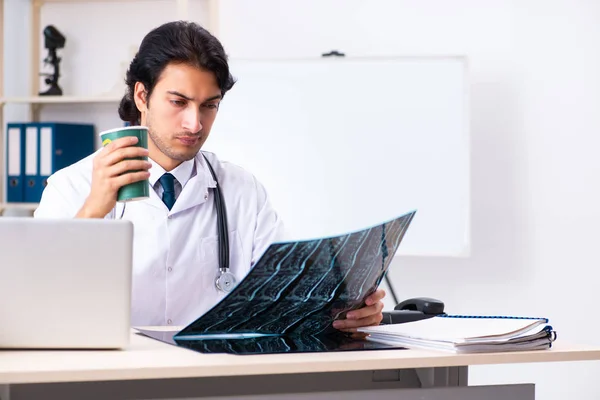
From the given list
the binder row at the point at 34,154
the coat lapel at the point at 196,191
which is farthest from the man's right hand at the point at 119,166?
the binder row at the point at 34,154

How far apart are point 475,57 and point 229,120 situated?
3.35 feet

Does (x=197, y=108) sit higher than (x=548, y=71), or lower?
lower

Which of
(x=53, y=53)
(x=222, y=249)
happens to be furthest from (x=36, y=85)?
(x=222, y=249)

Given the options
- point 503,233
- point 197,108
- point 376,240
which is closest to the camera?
point 376,240

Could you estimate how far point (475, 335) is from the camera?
3.80ft

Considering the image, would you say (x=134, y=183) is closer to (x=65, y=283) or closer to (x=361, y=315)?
(x=65, y=283)

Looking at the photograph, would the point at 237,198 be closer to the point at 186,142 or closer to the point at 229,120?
the point at 186,142

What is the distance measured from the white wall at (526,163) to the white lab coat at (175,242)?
1.49 meters

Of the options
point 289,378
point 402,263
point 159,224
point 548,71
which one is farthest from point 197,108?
point 548,71

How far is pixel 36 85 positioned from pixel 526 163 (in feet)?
6.98

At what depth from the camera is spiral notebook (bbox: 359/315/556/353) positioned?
1152 millimetres

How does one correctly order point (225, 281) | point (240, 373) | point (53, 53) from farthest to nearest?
1. point (53, 53)
2. point (225, 281)
3. point (240, 373)

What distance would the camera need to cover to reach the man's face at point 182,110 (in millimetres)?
1866

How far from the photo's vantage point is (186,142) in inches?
73.9
